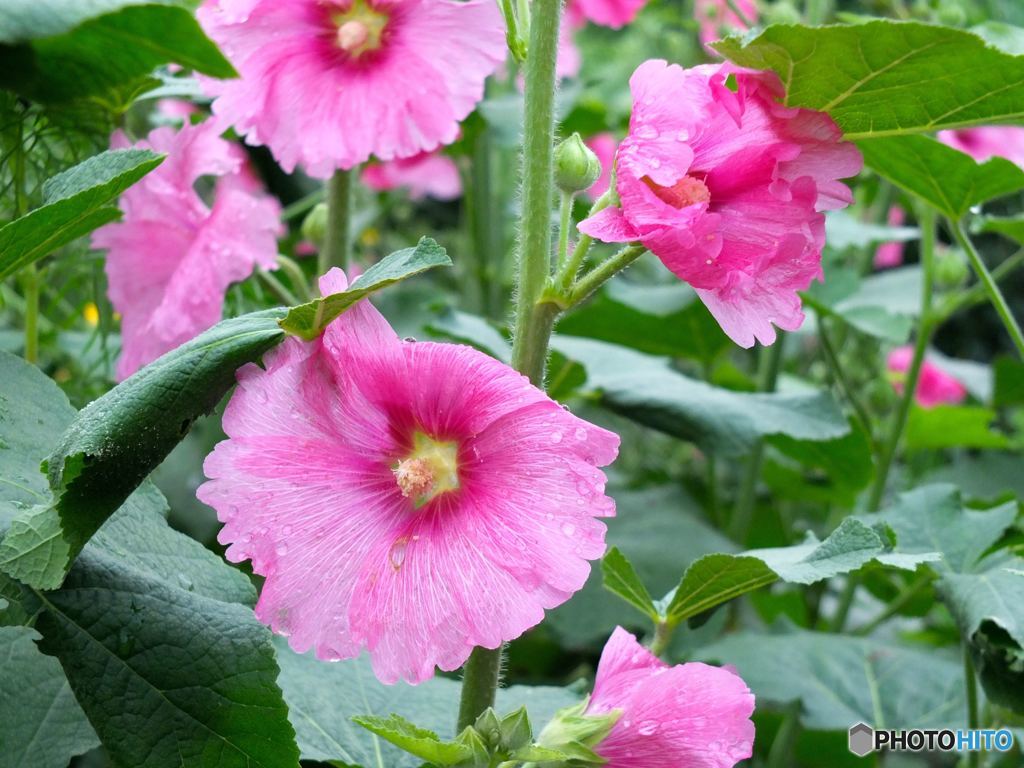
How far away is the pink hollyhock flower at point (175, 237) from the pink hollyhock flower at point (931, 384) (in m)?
1.77

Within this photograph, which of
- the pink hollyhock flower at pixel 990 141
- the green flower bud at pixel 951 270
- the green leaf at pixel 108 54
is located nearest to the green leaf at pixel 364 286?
the green leaf at pixel 108 54

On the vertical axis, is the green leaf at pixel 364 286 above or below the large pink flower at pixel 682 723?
above

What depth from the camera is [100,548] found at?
654mm

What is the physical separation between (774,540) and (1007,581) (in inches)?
A: 32.7

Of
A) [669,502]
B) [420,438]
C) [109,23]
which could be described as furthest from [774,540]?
[109,23]

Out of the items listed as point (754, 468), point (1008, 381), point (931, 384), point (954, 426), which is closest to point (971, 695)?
point (754, 468)

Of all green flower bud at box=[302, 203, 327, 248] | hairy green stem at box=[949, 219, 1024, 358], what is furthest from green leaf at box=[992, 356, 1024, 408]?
green flower bud at box=[302, 203, 327, 248]

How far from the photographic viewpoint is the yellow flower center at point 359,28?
875 mm

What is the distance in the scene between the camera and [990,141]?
70.6 inches

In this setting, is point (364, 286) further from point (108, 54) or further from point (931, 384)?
point (931, 384)

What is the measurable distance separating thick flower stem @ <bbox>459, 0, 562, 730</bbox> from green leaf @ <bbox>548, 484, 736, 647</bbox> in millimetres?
535

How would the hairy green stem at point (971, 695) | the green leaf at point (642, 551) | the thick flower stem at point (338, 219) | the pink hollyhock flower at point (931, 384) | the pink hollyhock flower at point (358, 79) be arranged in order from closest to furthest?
the pink hollyhock flower at point (358, 79), the hairy green stem at point (971, 695), the thick flower stem at point (338, 219), the green leaf at point (642, 551), the pink hollyhock flower at point (931, 384)

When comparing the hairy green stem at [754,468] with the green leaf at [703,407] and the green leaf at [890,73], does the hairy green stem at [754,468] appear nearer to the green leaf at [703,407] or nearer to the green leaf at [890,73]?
the green leaf at [703,407]

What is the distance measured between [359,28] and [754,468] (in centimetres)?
92
